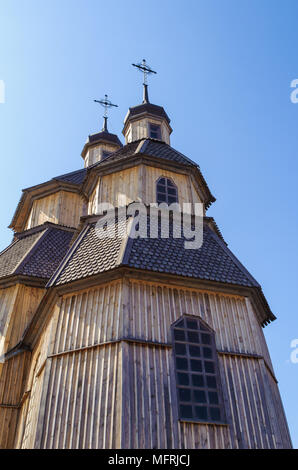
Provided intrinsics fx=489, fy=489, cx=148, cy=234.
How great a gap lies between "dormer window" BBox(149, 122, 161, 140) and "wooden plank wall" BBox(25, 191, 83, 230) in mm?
4042

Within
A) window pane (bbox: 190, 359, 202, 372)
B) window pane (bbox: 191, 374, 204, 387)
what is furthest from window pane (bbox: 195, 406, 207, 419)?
window pane (bbox: 190, 359, 202, 372)

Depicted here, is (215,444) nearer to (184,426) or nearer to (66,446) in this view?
(184,426)

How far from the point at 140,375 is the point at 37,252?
26.9 feet

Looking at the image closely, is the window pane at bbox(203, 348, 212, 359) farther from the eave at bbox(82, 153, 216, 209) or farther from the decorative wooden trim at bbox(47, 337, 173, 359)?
the eave at bbox(82, 153, 216, 209)

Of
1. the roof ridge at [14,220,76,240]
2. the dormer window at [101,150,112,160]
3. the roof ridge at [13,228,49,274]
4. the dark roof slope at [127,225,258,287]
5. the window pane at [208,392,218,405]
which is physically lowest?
the window pane at [208,392,218,405]

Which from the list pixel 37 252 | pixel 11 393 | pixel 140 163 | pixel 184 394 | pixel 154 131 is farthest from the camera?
pixel 154 131

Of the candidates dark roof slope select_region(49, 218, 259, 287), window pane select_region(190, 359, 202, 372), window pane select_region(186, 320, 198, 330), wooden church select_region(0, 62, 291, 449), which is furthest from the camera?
dark roof slope select_region(49, 218, 259, 287)

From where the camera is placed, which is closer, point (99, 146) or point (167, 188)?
point (167, 188)

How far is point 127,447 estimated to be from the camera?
29.7 ft

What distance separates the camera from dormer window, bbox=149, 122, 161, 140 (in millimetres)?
20375

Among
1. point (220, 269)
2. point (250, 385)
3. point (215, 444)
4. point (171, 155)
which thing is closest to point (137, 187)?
point (171, 155)

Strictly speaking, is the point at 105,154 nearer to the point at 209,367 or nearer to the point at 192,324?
the point at 192,324

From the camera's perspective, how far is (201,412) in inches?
398

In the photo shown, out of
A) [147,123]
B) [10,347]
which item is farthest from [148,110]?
[10,347]
